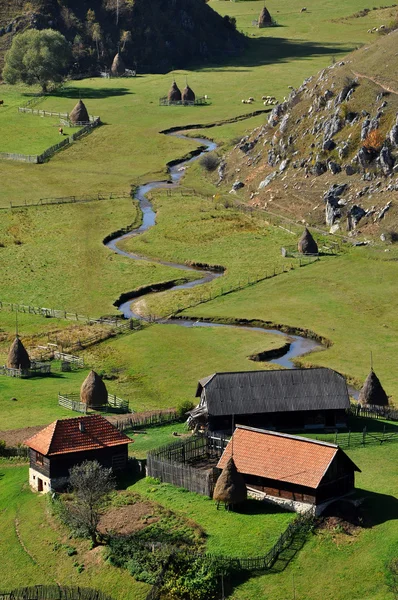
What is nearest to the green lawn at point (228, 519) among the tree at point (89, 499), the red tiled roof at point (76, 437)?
the tree at point (89, 499)

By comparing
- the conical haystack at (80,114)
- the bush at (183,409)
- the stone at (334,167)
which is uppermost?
the conical haystack at (80,114)

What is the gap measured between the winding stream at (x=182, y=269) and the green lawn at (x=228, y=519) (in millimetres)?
26755

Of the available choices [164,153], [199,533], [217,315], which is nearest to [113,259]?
[217,315]

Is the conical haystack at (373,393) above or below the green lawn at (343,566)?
above

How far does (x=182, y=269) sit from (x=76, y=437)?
172ft

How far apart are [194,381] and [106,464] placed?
18.7 metres

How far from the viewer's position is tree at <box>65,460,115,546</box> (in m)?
67.1

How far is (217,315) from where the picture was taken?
109625 mm

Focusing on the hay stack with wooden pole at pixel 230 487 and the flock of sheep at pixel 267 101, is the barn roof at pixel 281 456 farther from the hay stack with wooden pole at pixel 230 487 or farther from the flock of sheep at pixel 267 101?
the flock of sheep at pixel 267 101

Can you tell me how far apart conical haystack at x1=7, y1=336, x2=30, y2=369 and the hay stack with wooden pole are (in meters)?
30.2

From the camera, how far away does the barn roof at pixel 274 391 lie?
8081cm

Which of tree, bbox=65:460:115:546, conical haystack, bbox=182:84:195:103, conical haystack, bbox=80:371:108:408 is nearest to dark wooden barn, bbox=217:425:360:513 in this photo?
tree, bbox=65:460:115:546

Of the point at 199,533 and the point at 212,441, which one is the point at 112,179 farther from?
the point at 199,533

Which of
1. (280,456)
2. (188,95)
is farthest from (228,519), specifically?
(188,95)
